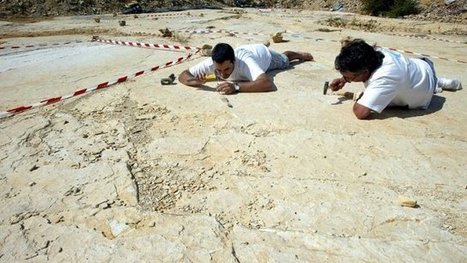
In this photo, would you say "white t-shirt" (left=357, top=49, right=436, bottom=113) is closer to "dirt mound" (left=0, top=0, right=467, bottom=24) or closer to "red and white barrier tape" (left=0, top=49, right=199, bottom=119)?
"red and white barrier tape" (left=0, top=49, right=199, bottom=119)

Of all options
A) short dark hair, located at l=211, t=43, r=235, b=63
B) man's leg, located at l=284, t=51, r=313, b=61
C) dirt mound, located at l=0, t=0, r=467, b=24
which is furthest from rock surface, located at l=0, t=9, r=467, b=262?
dirt mound, located at l=0, t=0, r=467, b=24

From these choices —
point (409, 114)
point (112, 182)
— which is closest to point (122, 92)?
point (112, 182)

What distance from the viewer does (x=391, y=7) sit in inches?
628

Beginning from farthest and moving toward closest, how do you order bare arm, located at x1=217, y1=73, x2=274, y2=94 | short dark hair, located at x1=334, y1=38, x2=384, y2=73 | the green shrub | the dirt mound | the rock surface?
the green shrub, the dirt mound, bare arm, located at x1=217, y1=73, x2=274, y2=94, short dark hair, located at x1=334, y1=38, x2=384, y2=73, the rock surface

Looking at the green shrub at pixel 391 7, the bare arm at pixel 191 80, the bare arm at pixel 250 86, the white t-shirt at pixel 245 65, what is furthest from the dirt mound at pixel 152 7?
the bare arm at pixel 191 80

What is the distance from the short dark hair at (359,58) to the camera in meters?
3.83

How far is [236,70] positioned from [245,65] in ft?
0.48

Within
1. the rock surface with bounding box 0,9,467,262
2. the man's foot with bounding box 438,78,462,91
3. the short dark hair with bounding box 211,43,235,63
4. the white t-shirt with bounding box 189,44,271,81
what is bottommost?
the rock surface with bounding box 0,9,467,262

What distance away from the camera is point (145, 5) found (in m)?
18.2

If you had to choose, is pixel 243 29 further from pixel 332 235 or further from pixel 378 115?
pixel 332 235

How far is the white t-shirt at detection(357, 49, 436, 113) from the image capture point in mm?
3910

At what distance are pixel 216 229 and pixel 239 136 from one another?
1.42m

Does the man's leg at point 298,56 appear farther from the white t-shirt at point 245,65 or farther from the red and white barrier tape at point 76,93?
the red and white barrier tape at point 76,93

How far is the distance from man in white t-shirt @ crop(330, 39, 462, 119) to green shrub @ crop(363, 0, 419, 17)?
12.5 m
